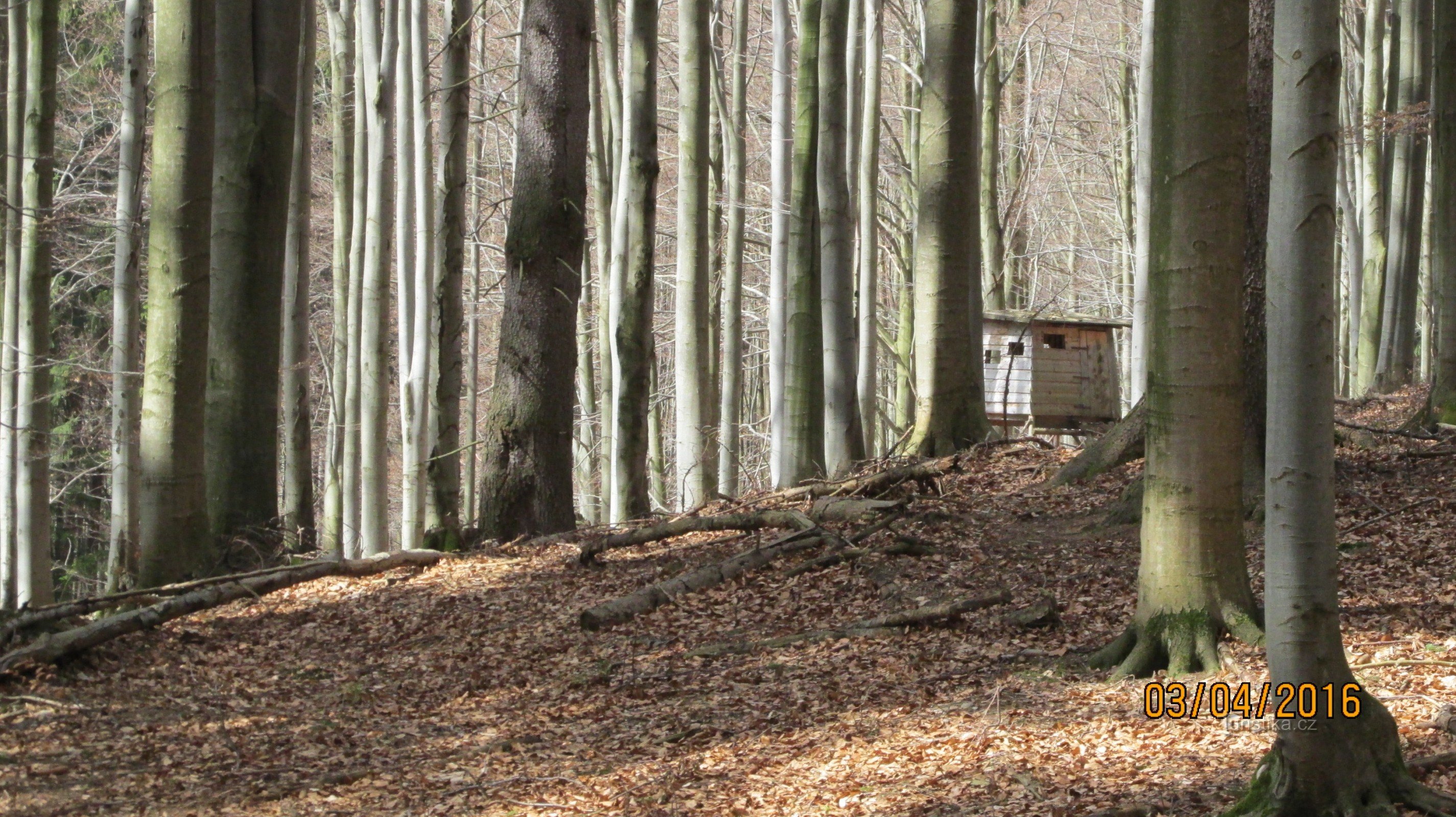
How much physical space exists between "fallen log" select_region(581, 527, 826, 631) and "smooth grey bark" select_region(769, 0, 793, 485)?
4340mm

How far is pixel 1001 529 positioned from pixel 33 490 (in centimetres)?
1011

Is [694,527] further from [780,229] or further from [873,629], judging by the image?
[780,229]

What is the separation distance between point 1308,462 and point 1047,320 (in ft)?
40.1

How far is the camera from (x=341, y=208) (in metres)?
17.4

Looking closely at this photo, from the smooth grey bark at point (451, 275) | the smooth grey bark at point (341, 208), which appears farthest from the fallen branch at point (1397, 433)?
the smooth grey bark at point (341, 208)

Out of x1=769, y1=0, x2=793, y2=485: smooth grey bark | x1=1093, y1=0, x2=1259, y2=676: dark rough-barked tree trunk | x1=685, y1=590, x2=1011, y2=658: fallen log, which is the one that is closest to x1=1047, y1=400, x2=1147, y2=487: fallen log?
x1=685, y1=590, x2=1011, y2=658: fallen log

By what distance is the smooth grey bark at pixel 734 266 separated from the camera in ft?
55.7

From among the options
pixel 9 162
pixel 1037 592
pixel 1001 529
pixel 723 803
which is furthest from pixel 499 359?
pixel 9 162

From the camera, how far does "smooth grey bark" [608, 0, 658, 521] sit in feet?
36.6

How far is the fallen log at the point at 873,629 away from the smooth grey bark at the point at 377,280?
7.44 m

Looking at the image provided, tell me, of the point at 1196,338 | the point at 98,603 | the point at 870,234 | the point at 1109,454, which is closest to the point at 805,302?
the point at 1109,454

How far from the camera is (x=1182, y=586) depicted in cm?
550
